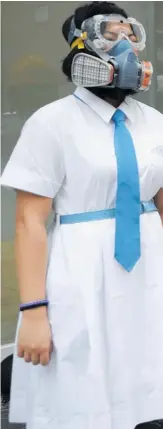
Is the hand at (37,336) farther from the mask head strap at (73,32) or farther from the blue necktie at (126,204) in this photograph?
the mask head strap at (73,32)

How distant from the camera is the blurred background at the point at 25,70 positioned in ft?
8.30

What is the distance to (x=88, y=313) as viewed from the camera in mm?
1262

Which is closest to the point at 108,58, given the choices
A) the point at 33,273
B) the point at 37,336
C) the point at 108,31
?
the point at 108,31

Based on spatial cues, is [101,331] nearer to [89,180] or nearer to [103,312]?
[103,312]

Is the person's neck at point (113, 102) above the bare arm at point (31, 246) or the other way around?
above

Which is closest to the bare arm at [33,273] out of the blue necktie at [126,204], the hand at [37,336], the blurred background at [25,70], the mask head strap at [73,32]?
the hand at [37,336]

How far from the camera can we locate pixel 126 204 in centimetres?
129

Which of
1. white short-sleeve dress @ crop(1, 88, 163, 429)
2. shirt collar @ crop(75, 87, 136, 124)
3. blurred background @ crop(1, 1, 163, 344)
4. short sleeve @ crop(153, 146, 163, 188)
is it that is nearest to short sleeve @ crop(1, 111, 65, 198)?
white short-sleeve dress @ crop(1, 88, 163, 429)

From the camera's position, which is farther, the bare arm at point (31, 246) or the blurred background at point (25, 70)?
the blurred background at point (25, 70)

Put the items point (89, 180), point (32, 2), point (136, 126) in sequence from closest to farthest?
1. point (89, 180)
2. point (136, 126)
3. point (32, 2)

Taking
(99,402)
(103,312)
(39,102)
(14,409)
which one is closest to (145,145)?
(103,312)

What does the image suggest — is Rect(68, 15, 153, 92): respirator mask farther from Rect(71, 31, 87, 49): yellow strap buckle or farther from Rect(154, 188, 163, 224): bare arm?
Rect(154, 188, 163, 224): bare arm

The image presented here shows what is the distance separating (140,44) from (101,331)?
66 cm

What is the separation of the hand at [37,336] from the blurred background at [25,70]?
126 centimetres
